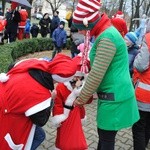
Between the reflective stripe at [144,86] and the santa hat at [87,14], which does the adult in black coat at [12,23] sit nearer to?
the reflective stripe at [144,86]

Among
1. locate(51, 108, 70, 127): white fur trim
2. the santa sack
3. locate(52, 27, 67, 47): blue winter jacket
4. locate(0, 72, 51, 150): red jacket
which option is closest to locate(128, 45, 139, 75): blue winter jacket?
the santa sack

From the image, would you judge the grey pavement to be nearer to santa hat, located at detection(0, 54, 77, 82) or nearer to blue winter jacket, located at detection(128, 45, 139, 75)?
blue winter jacket, located at detection(128, 45, 139, 75)

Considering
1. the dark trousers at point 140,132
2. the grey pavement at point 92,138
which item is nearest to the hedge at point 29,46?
the grey pavement at point 92,138

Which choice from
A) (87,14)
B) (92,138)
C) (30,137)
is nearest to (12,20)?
(92,138)

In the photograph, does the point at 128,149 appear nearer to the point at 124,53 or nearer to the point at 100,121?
the point at 100,121

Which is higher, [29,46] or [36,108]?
[36,108]

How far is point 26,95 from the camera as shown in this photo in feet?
9.43

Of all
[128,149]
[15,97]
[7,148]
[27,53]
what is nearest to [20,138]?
[7,148]

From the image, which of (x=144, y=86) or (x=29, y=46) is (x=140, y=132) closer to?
(x=144, y=86)

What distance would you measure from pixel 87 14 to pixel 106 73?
0.53 m

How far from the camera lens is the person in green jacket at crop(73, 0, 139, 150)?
113 inches

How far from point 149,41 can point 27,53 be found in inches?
397

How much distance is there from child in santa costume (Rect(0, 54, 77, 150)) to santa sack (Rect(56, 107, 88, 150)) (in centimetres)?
75

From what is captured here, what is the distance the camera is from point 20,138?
3.10 m
